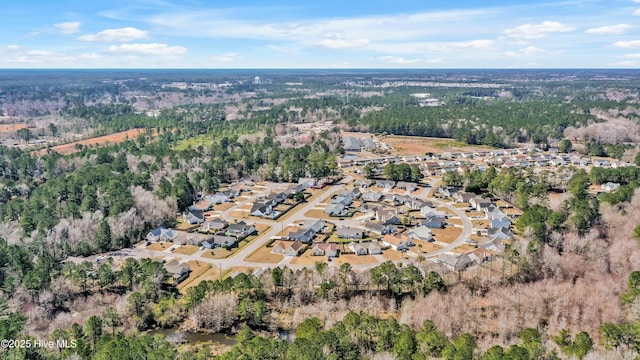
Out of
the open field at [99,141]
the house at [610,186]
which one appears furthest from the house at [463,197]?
the open field at [99,141]

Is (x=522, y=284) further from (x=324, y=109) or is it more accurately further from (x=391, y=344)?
(x=324, y=109)

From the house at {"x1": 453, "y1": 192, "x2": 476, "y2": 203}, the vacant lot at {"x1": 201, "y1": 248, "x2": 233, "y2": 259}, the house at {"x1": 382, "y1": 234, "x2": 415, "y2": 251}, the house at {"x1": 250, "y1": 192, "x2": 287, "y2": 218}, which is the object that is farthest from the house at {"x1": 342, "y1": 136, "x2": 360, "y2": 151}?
the vacant lot at {"x1": 201, "y1": 248, "x2": 233, "y2": 259}

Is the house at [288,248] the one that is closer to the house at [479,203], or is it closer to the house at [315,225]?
the house at [315,225]

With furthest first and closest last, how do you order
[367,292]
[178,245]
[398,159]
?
[398,159] < [178,245] < [367,292]

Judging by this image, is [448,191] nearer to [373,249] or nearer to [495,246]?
[495,246]

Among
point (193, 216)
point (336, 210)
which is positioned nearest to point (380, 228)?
point (336, 210)

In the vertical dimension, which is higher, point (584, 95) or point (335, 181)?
point (584, 95)

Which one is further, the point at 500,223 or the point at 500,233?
the point at 500,223

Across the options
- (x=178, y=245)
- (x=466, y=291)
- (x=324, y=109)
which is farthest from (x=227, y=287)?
(x=324, y=109)
